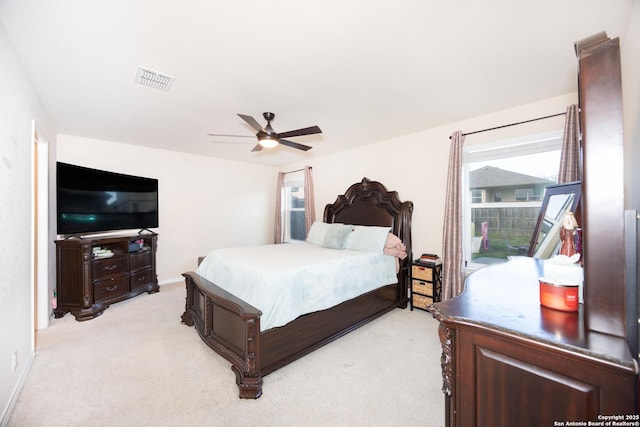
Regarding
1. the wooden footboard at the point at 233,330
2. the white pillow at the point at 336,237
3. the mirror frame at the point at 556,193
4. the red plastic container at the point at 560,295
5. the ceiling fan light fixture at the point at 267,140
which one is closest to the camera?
the red plastic container at the point at 560,295

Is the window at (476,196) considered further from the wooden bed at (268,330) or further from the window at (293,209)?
the window at (293,209)

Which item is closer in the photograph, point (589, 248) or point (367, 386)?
point (589, 248)

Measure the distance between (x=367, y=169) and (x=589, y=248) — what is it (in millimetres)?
3737

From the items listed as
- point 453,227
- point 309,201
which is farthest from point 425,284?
point 309,201

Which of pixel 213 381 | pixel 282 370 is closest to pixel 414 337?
pixel 282 370

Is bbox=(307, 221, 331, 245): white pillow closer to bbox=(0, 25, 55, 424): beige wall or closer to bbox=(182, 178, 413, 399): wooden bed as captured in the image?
bbox=(182, 178, 413, 399): wooden bed

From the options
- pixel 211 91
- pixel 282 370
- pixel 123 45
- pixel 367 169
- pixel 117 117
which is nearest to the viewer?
pixel 123 45

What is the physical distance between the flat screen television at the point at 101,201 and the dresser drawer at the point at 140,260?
17.8 inches

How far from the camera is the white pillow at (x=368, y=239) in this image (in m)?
3.48

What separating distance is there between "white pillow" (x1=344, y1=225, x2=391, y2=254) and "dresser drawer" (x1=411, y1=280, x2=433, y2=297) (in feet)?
2.11

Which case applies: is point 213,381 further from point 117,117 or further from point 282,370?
point 117,117

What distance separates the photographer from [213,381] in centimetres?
205

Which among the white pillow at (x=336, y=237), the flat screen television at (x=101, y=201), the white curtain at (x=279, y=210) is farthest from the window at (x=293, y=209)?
the flat screen television at (x=101, y=201)

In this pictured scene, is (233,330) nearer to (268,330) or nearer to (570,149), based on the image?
(268,330)
